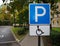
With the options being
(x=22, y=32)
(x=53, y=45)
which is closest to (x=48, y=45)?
(x=53, y=45)

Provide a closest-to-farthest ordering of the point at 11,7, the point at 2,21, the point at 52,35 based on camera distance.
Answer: the point at 11,7
the point at 52,35
the point at 2,21

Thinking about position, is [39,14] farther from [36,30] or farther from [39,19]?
[36,30]

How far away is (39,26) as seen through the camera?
4.01 meters

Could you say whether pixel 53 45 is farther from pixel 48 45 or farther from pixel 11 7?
pixel 11 7

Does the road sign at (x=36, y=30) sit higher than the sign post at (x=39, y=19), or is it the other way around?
the sign post at (x=39, y=19)

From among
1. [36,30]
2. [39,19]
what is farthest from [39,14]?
[36,30]

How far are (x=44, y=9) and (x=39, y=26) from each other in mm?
343

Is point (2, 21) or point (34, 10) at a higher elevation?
point (34, 10)

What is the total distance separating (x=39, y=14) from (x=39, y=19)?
0.31 ft

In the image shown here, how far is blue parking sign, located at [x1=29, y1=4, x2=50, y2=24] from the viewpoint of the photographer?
3982 millimetres

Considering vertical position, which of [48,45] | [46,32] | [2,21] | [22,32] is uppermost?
[46,32]

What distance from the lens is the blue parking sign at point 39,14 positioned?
3.98 metres

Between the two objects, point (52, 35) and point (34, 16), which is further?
point (52, 35)

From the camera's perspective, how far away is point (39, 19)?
157 inches
